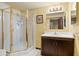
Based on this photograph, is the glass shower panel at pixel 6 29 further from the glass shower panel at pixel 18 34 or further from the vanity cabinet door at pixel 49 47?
the vanity cabinet door at pixel 49 47

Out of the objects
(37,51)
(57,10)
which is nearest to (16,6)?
(57,10)

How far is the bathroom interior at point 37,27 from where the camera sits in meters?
1.94

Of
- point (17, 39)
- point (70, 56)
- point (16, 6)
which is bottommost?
point (70, 56)

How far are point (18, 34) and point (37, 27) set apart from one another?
314 millimetres

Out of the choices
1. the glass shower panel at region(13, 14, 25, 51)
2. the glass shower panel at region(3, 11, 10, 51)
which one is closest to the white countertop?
the glass shower panel at region(13, 14, 25, 51)

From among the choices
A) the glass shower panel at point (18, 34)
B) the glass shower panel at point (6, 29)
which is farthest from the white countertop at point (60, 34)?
the glass shower panel at point (6, 29)

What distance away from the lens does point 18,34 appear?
2.04 m

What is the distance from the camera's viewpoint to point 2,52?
77.9 inches

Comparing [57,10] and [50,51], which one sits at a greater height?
[57,10]

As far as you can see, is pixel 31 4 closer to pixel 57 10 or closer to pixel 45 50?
pixel 57 10

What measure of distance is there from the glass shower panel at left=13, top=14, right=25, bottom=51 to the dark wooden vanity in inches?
12.9

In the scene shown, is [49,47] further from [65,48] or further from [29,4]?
[29,4]

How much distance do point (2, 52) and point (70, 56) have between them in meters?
1.01

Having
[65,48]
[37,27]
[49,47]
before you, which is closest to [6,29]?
[37,27]
